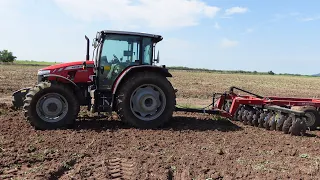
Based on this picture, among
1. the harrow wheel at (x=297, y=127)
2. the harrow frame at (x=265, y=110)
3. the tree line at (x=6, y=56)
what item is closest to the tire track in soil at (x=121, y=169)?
the harrow frame at (x=265, y=110)

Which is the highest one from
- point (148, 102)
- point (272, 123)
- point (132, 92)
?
point (132, 92)

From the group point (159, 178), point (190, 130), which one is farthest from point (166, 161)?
point (190, 130)

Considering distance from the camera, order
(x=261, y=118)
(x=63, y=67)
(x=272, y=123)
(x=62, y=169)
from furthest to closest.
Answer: (x=261, y=118) < (x=272, y=123) < (x=63, y=67) < (x=62, y=169)

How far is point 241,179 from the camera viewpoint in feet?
15.9

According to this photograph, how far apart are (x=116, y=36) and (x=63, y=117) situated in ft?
7.08

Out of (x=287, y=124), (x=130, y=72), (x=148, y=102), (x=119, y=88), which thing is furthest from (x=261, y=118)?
(x=119, y=88)

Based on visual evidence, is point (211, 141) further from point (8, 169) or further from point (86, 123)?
point (8, 169)

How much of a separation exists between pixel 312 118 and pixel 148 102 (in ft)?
14.1

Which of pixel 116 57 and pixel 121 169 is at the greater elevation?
pixel 116 57

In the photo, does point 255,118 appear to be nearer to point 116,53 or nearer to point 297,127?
point 297,127

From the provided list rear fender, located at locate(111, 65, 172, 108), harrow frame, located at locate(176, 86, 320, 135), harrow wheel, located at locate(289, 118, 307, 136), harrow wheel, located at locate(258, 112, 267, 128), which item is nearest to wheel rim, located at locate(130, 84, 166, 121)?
rear fender, located at locate(111, 65, 172, 108)

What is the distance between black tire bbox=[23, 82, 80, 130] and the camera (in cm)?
769

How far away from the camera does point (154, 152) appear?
6191mm

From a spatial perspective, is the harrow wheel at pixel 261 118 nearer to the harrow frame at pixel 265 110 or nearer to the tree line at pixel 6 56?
the harrow frame at pixel 265 110
